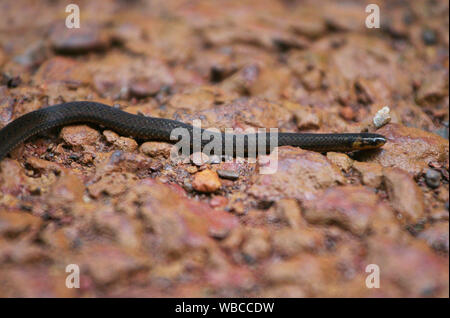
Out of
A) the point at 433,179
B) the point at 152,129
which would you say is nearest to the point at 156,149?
the point at 152,129

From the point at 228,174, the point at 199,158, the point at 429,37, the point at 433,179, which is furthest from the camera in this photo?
the point at 429,37

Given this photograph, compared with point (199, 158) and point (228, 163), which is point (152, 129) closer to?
point (199, 158)

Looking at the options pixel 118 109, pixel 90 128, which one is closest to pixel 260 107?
pixel 118 109

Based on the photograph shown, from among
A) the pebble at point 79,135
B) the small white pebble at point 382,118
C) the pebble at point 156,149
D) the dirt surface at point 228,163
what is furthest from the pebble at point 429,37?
the pebble at point 79,135

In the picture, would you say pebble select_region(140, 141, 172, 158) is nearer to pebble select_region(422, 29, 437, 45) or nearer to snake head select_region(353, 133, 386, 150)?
snake head select_region(353, 133, 386, 150)

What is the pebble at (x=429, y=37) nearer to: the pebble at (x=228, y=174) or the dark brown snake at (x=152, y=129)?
the dark brown snake at (x=152, y=129)
